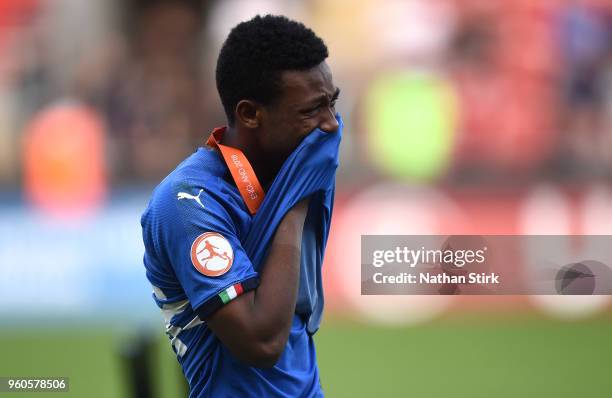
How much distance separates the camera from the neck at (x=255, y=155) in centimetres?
239

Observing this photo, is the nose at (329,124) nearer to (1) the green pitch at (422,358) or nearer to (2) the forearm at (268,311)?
(2) the forearm at (268,311)

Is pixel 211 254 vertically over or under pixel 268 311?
over

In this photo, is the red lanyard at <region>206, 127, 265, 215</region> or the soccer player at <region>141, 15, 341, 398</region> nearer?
the soccer player at <region>141, 15, 341, 398</region>

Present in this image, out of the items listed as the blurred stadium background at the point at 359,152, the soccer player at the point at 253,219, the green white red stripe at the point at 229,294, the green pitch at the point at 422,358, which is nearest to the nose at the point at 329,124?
the soccer player at the point at 253,219

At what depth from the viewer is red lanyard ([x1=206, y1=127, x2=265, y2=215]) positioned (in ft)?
7.69

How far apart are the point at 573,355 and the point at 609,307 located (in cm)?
107

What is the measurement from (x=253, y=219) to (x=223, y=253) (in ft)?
0.46

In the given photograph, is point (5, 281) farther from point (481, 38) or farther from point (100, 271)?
point (481, 38)

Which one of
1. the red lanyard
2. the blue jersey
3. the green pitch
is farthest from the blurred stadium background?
the red lanyard

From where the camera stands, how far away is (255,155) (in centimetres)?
239

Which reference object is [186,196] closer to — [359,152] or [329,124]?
[329,124]

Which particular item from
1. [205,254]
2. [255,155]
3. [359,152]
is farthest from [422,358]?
[205,254]

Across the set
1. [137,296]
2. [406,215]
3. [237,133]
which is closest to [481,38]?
[406,215]

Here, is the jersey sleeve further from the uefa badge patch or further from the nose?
the nose
